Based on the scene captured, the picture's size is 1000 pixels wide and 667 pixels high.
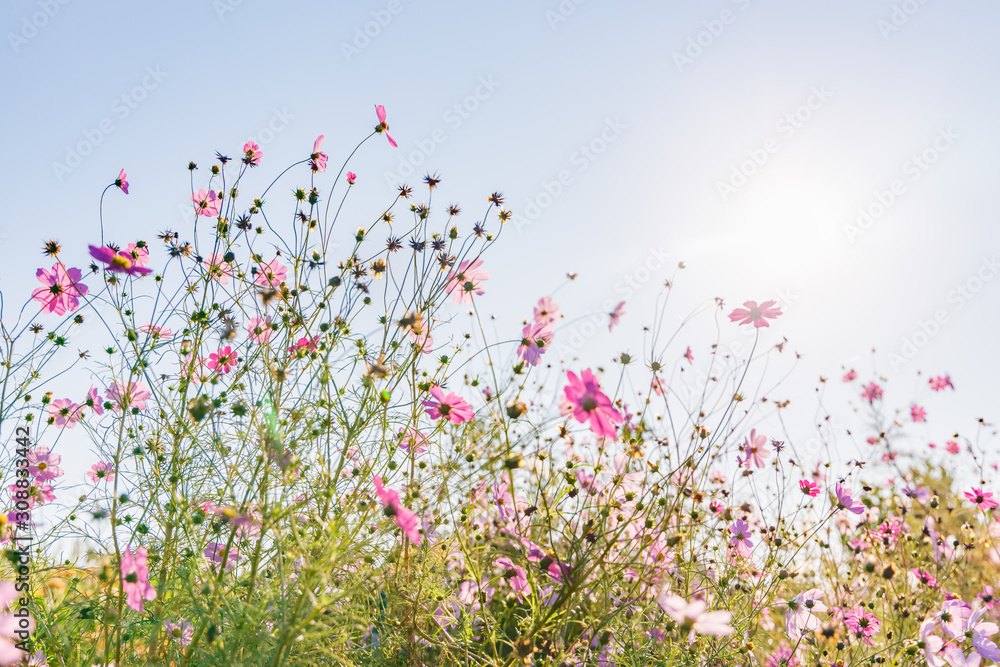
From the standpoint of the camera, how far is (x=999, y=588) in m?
2.25

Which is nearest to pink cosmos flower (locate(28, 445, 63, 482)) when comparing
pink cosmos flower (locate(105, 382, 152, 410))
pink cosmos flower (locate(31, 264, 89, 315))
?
pink cosmos flower (locate(105, 382, 152, 410))

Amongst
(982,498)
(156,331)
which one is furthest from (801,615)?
(156,331)

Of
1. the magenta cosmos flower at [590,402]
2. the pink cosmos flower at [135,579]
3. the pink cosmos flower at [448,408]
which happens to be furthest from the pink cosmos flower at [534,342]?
the pink cosmos flower at [135,579]

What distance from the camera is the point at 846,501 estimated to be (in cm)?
183

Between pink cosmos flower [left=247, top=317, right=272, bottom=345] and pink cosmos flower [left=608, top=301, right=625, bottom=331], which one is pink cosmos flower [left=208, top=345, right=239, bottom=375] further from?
pink cosmos flower [left=608, top=301, right=625, bottom=331]

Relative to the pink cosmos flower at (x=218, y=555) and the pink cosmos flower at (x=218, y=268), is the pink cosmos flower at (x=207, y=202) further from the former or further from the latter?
the pink cosmos flower at (x=218, y=555)

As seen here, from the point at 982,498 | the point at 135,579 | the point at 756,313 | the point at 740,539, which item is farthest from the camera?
the point at 982,498

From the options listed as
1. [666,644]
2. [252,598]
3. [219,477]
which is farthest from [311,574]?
[666,644]

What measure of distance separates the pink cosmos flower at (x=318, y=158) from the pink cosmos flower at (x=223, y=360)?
1.93 ft

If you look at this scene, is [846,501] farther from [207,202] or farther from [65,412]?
[65,412]

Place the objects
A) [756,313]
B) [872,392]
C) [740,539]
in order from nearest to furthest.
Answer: [756,313], [740,539], [872,392]

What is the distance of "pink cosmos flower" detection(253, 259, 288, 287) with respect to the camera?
1.54 meters

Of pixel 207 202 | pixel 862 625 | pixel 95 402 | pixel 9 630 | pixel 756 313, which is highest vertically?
pixel 756 313

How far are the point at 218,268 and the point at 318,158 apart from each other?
43cm
